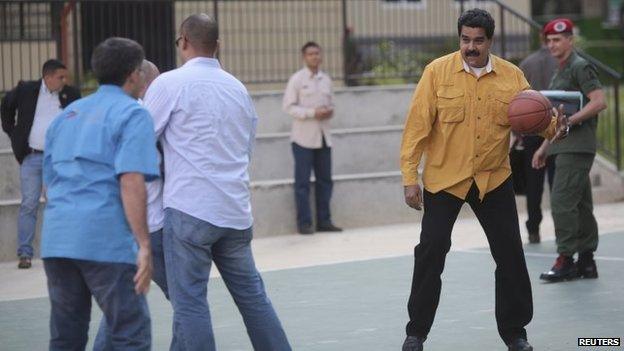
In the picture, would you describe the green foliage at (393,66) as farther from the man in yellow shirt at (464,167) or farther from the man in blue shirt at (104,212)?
the man in blue shirt at (104,212)

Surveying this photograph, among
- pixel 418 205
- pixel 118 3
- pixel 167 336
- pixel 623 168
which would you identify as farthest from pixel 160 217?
pixel 623 168

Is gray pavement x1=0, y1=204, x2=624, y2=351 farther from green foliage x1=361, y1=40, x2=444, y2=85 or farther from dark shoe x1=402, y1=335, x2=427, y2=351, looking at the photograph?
green foliage x1=361, y1=40, x2=444, y2=85

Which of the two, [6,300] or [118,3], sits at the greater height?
[118,3]

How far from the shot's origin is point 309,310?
941 centimetres

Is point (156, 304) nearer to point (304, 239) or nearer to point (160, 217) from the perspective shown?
point (160, 217)

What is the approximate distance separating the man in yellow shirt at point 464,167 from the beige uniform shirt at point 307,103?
7.01 m

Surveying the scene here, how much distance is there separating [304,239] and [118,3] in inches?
176

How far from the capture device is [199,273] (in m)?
6.45

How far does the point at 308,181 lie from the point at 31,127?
3.38m

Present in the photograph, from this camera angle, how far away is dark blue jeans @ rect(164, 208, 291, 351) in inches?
252

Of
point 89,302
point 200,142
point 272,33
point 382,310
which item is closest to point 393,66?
point 272,33

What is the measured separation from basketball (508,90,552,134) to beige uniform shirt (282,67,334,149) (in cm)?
703

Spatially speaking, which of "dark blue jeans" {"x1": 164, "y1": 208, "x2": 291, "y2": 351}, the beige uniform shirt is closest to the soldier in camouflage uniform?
"dark blue jeans" {"x1": 164, "y1": 208, "x2": 291, "y2": 351}

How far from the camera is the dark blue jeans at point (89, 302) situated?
567cm
